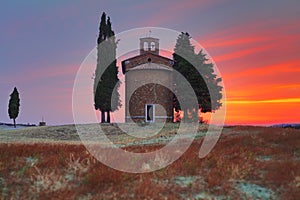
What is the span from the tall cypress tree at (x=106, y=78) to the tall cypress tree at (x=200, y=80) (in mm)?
9503

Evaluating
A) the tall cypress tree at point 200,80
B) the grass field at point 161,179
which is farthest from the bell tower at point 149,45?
the grass field at point 161,179

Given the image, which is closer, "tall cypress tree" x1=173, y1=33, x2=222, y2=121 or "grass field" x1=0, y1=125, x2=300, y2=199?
"grass field" x1=0, y1=125, x2=300, y2=199

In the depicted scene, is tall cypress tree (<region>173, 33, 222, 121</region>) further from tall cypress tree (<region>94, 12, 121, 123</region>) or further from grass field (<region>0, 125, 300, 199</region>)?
grass field (<region>0, 125, 300, 199</region>)

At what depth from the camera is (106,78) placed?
47.2 meters

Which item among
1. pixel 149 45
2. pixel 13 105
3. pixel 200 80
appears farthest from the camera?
pixel 13 105

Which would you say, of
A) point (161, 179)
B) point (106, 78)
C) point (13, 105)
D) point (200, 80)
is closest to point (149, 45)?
point (106, 78)

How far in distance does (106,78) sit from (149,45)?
8423 millimetres

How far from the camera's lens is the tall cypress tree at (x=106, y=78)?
4688 cm

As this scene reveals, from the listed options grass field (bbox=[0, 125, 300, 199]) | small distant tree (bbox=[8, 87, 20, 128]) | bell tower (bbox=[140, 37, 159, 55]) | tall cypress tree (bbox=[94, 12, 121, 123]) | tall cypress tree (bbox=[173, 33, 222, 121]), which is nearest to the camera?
grass field (bbox=[0, 125, 300, 199])

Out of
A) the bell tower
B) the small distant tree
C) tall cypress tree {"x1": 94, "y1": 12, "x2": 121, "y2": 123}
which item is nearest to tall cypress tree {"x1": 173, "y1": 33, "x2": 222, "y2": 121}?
the bell tower

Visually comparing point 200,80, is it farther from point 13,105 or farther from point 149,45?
point 13,105

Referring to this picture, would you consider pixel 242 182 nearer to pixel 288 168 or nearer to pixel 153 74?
pixel 288 168

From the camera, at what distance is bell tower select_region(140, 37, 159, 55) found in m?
48.2

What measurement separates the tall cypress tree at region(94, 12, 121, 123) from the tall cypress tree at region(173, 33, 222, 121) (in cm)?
950
